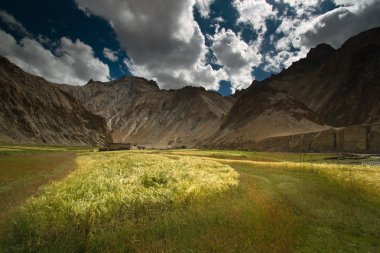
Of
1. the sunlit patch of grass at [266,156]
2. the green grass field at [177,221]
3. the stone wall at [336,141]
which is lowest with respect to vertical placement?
the green grass field at [177,221]

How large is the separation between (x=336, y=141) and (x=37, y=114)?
412 feet

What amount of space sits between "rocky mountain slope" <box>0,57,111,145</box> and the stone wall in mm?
95310

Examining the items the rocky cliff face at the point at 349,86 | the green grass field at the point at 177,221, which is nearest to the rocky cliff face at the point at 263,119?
the rocky cliff face at the point at 349,86

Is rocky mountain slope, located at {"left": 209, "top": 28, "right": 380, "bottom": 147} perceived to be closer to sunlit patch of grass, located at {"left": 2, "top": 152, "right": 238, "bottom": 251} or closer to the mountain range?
the mountain range

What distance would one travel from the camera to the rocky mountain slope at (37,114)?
12381 cm

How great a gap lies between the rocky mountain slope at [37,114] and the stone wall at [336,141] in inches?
3752

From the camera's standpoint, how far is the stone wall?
77.8m

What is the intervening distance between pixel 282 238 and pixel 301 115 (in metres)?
139

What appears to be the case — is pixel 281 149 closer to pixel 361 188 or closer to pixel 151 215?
pixel 361 188

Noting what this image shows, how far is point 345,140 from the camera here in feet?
279

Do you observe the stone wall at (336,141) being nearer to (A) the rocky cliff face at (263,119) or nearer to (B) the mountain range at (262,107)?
(B) the mountain range at (262,107)

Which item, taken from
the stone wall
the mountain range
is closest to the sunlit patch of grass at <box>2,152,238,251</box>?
the stone wall

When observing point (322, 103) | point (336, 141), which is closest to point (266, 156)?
point (336, 141)

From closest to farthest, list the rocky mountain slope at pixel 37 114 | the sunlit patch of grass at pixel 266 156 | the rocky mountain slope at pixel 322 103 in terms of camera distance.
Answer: the sunlit patch of grass at pixel 266 156, the rocky mountain slope at pixel 37 114, the rocky mountain slope at pixel 322 103
